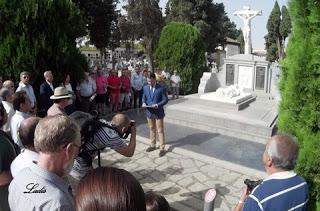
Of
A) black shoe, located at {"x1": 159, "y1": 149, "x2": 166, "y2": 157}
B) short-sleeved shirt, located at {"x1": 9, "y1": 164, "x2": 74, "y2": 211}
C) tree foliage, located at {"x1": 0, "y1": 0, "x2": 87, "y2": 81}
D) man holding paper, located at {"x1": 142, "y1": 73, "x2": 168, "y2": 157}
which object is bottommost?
black shoe, located at {"x1": 159, "y1": 149, "x2": 166, "y2": 157}

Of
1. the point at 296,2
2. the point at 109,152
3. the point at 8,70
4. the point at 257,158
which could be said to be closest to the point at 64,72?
the point at 8,70

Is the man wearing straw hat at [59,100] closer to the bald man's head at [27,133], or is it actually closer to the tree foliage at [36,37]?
the bald man's head at [27,133]

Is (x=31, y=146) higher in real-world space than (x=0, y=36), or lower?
lower

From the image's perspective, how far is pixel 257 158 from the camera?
822cm

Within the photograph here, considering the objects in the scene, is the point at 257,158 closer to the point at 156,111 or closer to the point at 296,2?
the point at 156,111

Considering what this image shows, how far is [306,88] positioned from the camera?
149 inches

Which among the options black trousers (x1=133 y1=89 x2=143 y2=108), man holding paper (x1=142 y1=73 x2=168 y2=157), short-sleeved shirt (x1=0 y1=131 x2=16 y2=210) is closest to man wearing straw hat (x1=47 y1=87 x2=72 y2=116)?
short-sleeved shirt (x1=0 y1=131 x2=16 y2=210)

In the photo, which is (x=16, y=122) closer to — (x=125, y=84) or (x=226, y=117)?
(x=226, y=117)

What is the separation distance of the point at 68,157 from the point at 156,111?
18.9 ft

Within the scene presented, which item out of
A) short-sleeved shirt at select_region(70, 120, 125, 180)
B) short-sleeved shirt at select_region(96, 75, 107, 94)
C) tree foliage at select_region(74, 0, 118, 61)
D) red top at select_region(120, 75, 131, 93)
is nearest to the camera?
short-sleeved shirt at select_region(70, 120, 125, 180)

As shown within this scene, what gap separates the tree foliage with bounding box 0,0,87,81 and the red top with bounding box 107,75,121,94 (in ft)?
9.39

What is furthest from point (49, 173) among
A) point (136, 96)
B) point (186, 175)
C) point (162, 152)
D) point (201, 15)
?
point (201, 15)

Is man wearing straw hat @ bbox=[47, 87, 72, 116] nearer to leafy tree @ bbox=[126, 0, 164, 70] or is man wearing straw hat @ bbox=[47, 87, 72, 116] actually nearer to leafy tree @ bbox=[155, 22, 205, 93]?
leafy tree @ bbox=[155, 22, 205, 93]

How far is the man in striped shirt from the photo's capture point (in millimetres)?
2596
